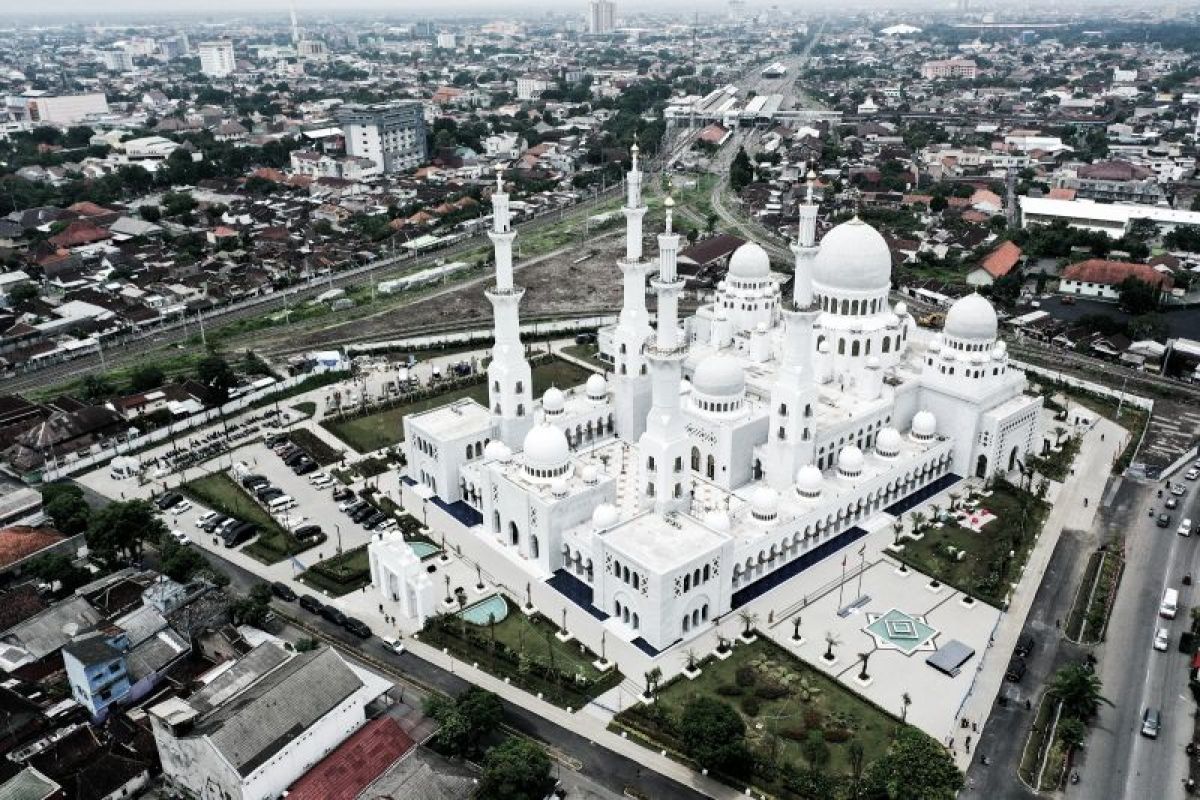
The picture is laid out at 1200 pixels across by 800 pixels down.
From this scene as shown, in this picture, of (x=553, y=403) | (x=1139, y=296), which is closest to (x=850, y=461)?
(x=553, y=403)

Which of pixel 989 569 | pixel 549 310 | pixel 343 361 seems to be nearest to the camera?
pixel 989 569

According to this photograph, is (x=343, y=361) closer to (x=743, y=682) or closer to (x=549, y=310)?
(x=549, y=310)

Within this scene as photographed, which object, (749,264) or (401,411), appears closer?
(749,264)

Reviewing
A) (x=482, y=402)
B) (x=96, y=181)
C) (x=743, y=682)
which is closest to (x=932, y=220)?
(x=482, y=402)

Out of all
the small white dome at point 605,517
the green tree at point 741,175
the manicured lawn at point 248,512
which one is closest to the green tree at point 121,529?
the manicured lawn at point 248,512

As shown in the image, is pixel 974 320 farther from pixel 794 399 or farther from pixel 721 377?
pixel 721 377

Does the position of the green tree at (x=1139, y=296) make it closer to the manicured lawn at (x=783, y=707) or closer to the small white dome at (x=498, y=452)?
the manicured lawn at (x=783, y=707)

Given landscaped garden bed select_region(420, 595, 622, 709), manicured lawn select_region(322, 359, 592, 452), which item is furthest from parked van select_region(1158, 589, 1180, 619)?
manicured lawn select_region(322, 359, 592, 452)
